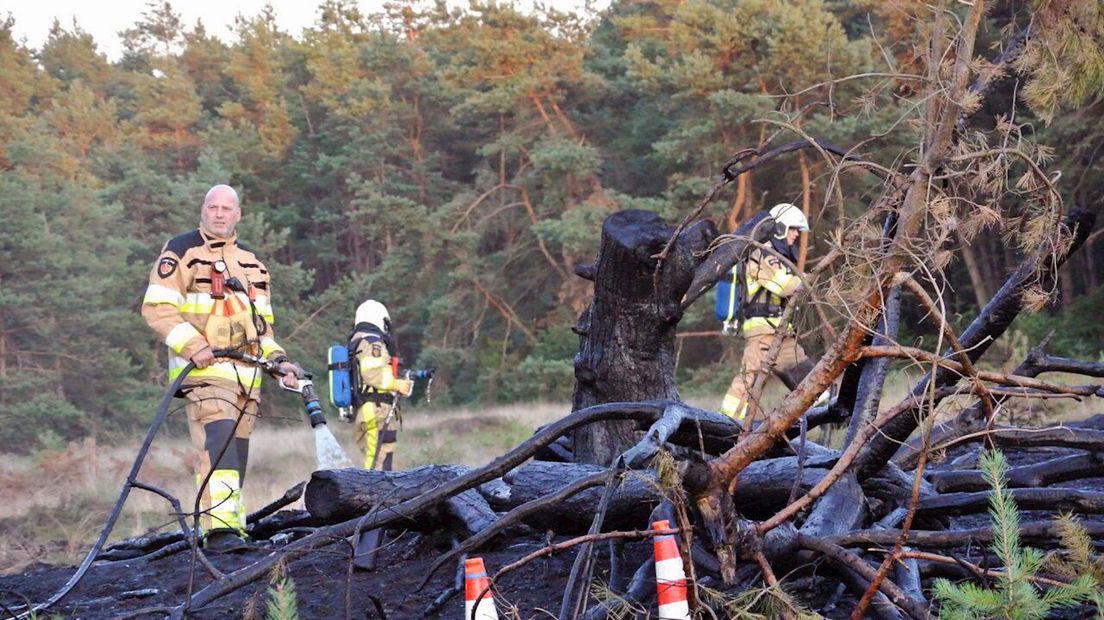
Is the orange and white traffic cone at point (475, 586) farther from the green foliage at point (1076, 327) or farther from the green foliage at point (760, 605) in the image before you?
the green foliage at point (1076, 327)

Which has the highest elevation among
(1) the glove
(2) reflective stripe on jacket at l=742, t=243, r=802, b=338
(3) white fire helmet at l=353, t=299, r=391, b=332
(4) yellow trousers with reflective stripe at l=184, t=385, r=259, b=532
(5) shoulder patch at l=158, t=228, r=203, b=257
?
(5) shoulder patch at l=158, t=228, r=203, b=257

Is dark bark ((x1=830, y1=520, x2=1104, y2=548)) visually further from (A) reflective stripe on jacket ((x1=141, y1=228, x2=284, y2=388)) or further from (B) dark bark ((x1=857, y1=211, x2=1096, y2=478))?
(A) reflective stripe on jacket ((x1=141, y1=228, x2=284, y2=388))

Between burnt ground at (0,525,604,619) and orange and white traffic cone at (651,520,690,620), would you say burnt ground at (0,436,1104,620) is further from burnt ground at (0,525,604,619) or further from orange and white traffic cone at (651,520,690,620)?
orange and white traffic cone at (651,520,690,620)

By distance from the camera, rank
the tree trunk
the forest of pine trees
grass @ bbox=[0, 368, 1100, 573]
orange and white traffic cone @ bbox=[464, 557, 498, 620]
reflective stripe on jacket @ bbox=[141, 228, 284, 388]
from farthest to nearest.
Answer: the forest of pine trees < the tree trunk < grass @ bbox=[0, 368, 1100, 573] < reflective stripe on jacket @ bbox=[141, 228, 284, 388] < orange and white traffic cone @ bbox=[464, 557, 498, 620]

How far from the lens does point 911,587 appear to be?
10.9 ft

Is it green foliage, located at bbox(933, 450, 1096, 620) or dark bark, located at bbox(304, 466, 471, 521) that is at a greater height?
green foliage, located at bbox(933, 450, 1096, 620)

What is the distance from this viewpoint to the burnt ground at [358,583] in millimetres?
3826

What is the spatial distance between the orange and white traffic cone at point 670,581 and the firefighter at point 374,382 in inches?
342

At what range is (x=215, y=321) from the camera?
6.25 m

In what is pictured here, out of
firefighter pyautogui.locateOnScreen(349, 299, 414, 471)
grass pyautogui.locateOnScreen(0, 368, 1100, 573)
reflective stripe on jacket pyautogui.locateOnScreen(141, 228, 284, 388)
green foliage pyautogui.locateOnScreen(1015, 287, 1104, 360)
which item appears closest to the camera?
reflective stripe on jacket pyautogui.locateOnScreen(141, 228, 284, 388)

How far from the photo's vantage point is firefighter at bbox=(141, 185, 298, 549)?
19.7ft

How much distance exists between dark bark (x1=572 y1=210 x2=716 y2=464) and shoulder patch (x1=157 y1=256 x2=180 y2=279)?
2.48 meters

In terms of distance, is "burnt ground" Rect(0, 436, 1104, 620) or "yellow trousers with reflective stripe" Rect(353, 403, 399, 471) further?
"yellow trousers with reflective stripe" Rect(353, 403, 399, 471)

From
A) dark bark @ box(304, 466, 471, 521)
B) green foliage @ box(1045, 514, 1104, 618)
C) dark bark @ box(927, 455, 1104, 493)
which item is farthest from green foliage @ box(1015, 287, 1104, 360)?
green foliage @ box(1045, 514, 1104, 618)
